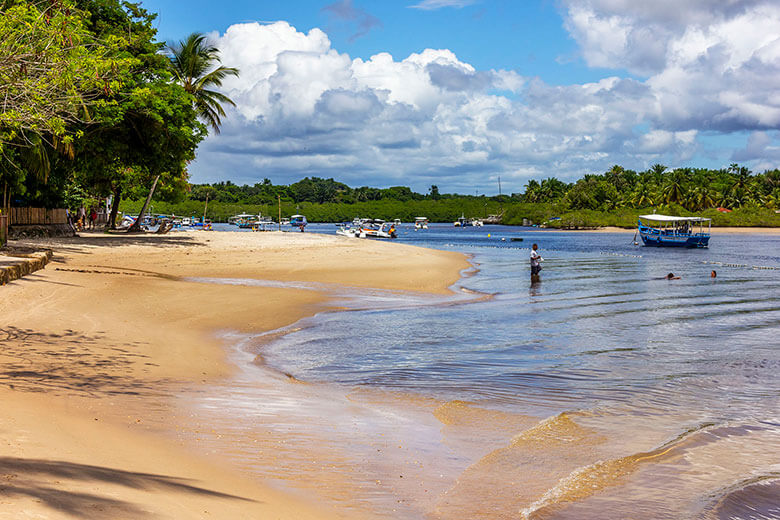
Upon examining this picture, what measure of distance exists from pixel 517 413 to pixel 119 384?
559cm

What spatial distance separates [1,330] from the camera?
39.2 ft

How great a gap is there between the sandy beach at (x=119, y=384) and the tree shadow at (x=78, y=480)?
0.04 ft

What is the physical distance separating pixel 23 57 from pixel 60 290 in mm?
8572

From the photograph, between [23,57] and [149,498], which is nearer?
[149,498]

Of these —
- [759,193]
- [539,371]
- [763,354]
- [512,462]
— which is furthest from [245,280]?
[759,193]

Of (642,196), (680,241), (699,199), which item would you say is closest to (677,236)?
(680,241)

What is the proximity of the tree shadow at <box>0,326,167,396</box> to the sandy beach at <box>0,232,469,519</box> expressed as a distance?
2cm

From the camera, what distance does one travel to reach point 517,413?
369 inches

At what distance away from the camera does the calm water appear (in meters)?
6.25

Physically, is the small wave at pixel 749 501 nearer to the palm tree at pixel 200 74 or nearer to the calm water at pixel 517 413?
the calm water at pixel 517 413

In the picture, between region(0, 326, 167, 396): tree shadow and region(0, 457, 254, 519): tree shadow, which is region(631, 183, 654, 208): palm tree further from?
region(0, 457, 254, 519): tree shadow

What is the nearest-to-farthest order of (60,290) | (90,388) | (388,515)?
(388,515), (90,388), (60,290)

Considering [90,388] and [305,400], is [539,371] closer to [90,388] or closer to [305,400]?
[305,400]

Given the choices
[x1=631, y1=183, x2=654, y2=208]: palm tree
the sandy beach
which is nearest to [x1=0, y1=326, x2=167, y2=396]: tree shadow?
the sandy beach
